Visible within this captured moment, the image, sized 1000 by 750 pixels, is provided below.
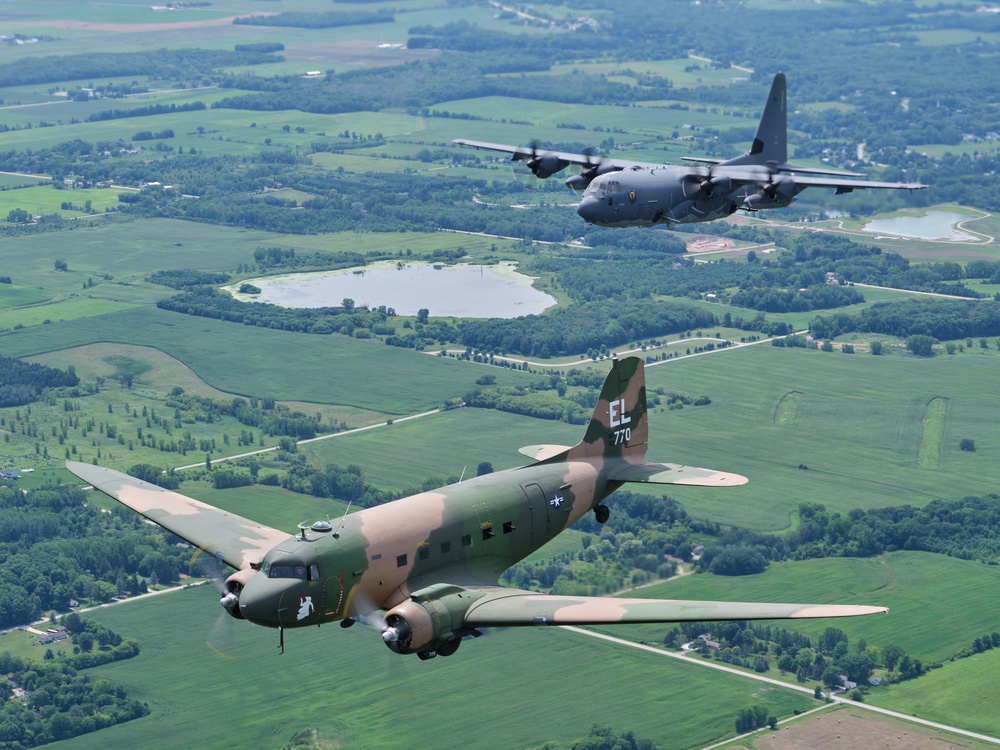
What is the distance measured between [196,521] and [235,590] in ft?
40.5

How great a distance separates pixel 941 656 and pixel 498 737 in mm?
52623

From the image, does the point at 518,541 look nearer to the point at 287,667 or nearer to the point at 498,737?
the point at 498,737

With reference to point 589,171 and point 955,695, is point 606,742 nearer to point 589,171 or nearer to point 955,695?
point 955,695

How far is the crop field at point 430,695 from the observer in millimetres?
184125

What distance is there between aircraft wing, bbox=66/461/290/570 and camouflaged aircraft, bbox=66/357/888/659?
11cm

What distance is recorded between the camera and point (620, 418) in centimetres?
10369

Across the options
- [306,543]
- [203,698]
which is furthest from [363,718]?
[306,543]

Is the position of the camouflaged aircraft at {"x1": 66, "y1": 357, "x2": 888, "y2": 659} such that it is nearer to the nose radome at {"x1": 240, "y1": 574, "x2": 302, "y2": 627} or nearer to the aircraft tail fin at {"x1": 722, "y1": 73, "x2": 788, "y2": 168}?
the nose radome at {"x1": 240, "y1": 574, "x2": 302, "y2": 627}

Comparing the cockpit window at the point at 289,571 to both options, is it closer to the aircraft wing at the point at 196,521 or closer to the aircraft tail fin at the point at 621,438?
the aircraft wing at the point at 196,521

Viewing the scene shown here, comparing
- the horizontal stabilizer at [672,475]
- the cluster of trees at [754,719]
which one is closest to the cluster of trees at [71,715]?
the cluster of trees at [754,719]

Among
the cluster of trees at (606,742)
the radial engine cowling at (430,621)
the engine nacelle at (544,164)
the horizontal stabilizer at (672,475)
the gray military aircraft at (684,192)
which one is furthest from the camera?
the cluster of trees at (606,742)

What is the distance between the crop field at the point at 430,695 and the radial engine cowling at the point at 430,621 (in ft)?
308

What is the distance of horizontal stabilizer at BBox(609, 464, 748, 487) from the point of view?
319 ft

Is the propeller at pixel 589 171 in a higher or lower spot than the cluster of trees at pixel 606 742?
higher
